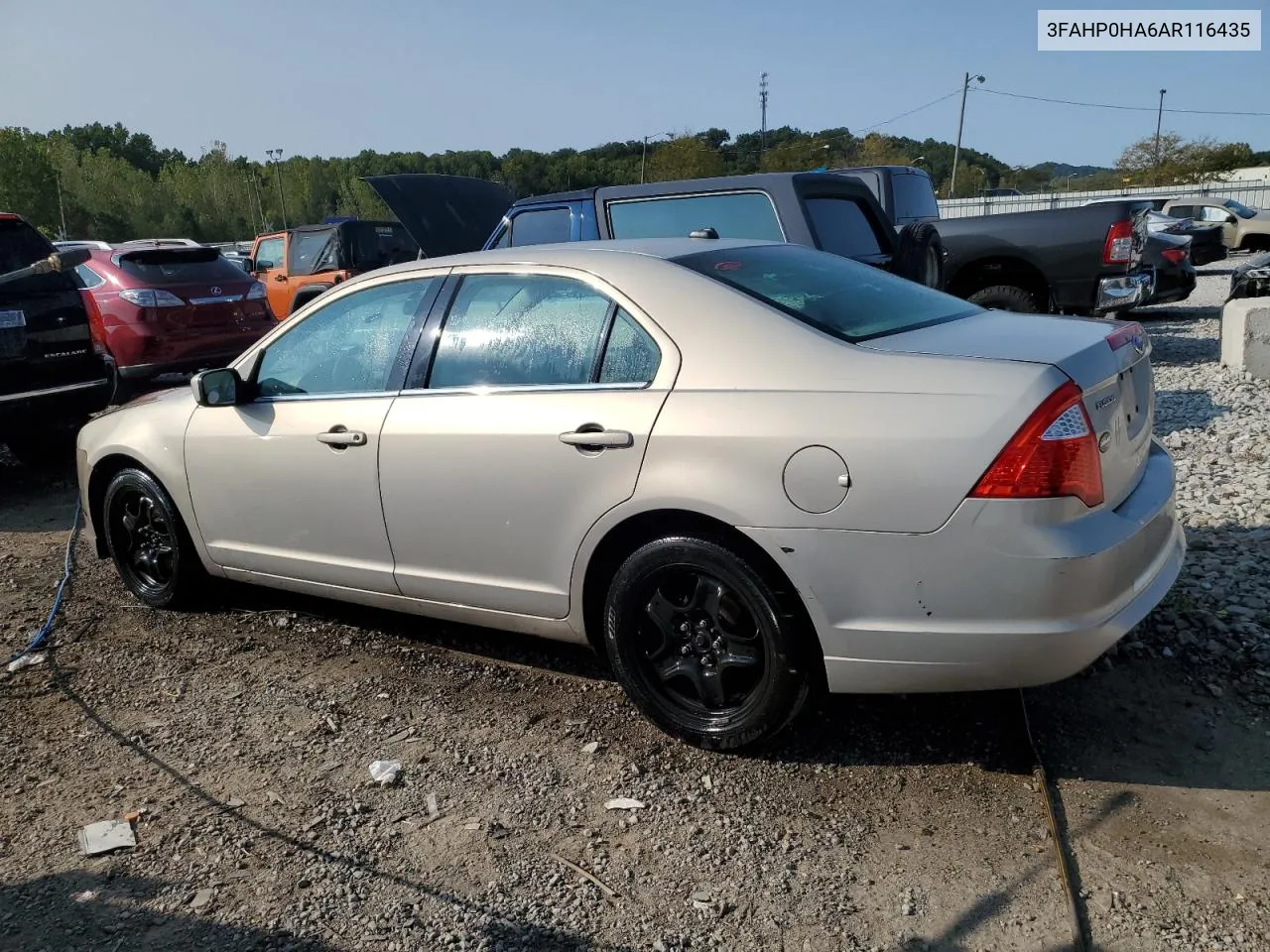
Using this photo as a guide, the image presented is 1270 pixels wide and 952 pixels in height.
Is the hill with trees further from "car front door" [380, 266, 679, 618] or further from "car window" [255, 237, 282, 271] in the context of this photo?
"car front door" [380, 266, 679, 618]

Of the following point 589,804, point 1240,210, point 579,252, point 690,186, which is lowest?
point 589,804

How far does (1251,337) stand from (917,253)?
3.94 m

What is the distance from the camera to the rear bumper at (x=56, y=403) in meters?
6.75

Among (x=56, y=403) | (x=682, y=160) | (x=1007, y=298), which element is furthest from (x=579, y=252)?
(x=682, y=160)

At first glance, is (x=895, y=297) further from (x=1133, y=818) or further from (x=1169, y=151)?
(x=1169, y=151)

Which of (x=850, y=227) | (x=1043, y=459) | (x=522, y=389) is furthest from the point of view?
(x=850, y=227)

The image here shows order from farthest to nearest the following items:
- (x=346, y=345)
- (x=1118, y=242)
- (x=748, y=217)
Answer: (x=1118, y=242) → (x=748, y=217) → (x=346, y=345)

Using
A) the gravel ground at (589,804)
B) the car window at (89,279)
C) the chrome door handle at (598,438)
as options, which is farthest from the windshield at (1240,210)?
the chrome door handle at (598,438)

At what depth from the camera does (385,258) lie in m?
14.6

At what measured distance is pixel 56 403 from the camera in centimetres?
700

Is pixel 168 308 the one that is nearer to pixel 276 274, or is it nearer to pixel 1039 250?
pixel 276 274

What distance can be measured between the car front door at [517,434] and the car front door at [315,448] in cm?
14

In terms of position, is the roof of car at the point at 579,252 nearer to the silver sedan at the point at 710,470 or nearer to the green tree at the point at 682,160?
the silver sedan at the point at 710,470

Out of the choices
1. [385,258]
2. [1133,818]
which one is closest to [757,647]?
[1133,818]
